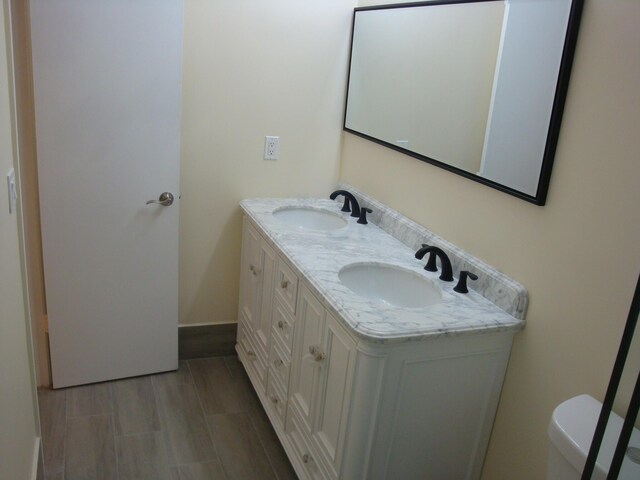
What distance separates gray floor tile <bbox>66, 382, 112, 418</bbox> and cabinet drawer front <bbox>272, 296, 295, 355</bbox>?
2.92ft

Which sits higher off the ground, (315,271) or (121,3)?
(121,3)

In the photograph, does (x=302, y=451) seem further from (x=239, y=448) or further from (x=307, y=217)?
(x=307, y=217)

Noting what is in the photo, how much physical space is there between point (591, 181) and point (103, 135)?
6.22 ft

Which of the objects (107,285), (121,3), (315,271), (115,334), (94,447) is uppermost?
(121,3)

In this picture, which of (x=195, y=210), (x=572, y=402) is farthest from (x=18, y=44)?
(x=572, y=402)

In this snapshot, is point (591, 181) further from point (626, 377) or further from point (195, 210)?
point (195, 210)

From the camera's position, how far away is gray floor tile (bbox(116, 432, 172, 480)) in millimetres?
2252

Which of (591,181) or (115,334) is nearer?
(591,181)

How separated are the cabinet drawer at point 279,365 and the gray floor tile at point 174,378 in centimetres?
59

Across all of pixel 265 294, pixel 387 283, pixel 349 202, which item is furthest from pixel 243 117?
pixel 387 283

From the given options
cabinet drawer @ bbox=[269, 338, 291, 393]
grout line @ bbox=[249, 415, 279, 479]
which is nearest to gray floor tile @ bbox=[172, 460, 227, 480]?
grout line @ bbox=[249, 415, 279, 479]

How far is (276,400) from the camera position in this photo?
8.04 ft

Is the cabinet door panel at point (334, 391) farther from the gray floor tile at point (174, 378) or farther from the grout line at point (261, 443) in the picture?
the gray floor tile at point (174, 378)

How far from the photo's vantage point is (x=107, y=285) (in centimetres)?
268
